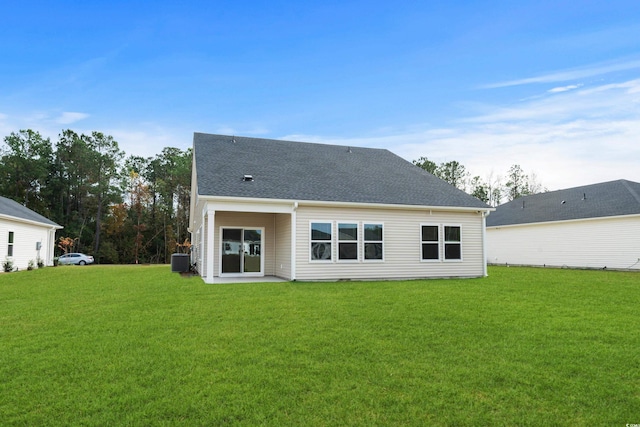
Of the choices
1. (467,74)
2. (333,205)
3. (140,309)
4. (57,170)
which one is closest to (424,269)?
(333,205)

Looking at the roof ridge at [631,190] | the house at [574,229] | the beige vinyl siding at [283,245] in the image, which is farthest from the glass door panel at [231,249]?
the roof ridge at [631,190]

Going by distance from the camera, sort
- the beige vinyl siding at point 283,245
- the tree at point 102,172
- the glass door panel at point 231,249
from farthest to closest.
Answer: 1. the tree at point 102,172
2. the glass door panel at point 231,249
3. the beige vinyl siding at point 283,245

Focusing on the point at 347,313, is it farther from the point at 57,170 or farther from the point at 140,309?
the point at 57,170

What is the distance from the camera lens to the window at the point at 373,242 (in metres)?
14.0

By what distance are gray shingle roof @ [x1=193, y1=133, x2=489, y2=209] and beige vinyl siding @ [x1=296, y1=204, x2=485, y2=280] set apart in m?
0.47

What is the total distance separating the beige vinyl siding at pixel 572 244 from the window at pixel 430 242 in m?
11.0

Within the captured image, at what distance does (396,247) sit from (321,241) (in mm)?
2765

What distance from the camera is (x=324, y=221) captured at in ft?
44.6

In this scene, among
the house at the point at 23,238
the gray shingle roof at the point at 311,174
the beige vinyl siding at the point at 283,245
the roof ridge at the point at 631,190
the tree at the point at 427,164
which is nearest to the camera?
the gray shingle roof at the point at 311,174

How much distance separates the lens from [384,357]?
195 inches

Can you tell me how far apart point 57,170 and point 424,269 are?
3970 centimetres

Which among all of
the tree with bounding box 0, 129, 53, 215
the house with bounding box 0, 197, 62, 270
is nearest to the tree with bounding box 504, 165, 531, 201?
the house with bounding box 0, 197, 62, 270

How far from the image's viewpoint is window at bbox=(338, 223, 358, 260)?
13.7m

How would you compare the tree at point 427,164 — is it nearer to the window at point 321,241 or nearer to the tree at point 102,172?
the tree at point 102,172
